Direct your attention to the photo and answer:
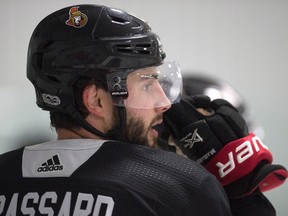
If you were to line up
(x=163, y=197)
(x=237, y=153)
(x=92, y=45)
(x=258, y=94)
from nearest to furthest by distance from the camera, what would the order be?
(x=163, y=197) → (x=92, y=45) → (x=237, y=153) → (x=258, y=94)

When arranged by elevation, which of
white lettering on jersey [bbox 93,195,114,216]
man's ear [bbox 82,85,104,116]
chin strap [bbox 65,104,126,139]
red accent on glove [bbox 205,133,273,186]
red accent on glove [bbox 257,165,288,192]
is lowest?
red accent on glove [bbox 257,165,288,192]

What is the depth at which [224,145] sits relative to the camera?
117cm

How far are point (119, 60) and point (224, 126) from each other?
30cm

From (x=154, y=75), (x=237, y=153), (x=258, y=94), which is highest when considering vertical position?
(x=154, y=75)

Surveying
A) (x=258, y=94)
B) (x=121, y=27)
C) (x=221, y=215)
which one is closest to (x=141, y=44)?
(x=121, y=27)

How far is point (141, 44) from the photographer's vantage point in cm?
103

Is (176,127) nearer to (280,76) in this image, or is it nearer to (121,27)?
(121,27)

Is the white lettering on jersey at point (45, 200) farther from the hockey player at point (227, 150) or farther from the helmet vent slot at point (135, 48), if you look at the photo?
the hockey player at point (227, 150)

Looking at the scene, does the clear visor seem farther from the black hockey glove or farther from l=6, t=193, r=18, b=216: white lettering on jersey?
l=6, t=193, r=18, b=216: white lettering on jersey

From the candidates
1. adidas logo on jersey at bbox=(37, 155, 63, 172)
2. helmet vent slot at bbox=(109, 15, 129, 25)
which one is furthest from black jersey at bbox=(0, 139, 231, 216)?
helmet vent slot at bbox=(109, 15, 129, 25)

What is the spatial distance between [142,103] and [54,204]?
274mm

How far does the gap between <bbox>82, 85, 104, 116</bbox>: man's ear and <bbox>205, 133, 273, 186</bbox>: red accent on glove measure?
11.1 inches

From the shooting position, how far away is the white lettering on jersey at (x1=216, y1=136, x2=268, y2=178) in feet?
3.70

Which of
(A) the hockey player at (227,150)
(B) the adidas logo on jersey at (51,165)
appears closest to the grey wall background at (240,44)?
(A) the hockey player at (227,150)
